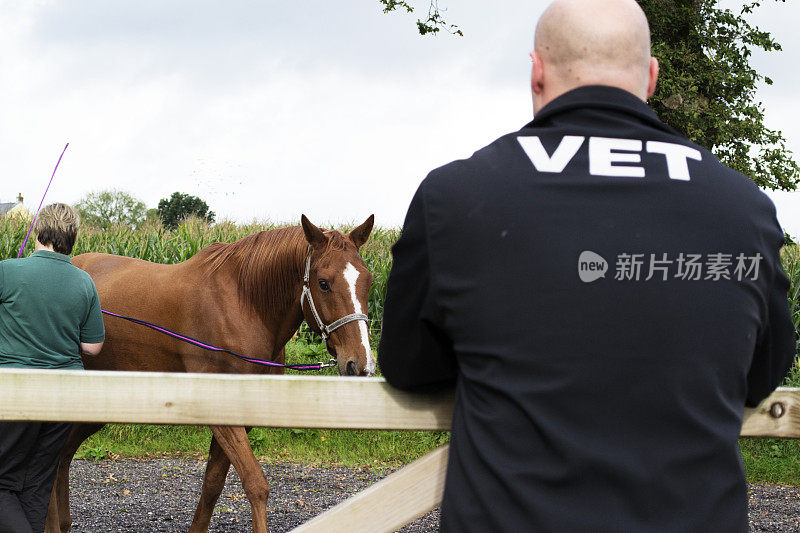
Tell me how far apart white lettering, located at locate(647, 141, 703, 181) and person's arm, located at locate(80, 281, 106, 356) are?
3.62 m

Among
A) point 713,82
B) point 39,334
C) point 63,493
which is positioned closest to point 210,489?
point 63,493

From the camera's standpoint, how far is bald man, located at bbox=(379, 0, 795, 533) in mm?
1224

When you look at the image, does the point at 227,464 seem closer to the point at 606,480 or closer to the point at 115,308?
the point at 115,308

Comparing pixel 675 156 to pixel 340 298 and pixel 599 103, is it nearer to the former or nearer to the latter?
pixel 599 103

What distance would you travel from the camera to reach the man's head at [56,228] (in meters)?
4.01

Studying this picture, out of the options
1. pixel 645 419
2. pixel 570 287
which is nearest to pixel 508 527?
pixel 645 419

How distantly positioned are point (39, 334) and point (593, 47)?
11.4ft

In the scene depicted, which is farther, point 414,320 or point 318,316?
point 318,316

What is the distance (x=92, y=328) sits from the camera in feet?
13.7

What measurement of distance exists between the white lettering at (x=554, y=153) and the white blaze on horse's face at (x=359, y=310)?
11.0ft

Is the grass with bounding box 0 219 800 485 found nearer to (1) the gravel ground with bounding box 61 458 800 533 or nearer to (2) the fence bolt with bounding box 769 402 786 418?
(1) the gravel ground with bounding box 61 458 800 533

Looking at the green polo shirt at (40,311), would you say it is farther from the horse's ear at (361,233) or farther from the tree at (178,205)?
the tree at (178,205)

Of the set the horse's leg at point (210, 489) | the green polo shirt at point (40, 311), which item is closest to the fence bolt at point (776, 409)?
the green polo shirt at point (40, 311)

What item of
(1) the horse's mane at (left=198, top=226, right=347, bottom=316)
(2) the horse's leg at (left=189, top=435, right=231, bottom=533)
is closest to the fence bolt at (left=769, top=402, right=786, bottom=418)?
(1) the horse's mane at (left=198, top=226, right=347, bottom=316)
